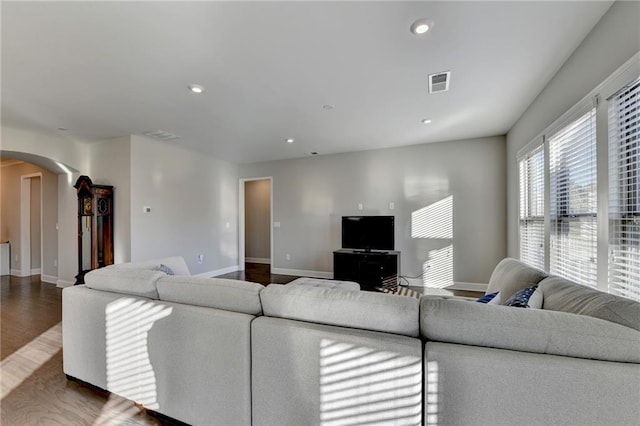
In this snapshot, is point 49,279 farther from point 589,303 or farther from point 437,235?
point 589,303

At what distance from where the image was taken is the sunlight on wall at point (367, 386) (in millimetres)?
1121

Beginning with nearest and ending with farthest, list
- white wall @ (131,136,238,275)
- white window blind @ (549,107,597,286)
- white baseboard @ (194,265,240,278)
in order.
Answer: white window blind @ (549,107,597,286)
white wall @ (131,136,238,275)
white baseboard @ (194,265,240,278)

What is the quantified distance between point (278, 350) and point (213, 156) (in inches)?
205

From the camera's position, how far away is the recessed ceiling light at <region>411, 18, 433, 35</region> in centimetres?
180

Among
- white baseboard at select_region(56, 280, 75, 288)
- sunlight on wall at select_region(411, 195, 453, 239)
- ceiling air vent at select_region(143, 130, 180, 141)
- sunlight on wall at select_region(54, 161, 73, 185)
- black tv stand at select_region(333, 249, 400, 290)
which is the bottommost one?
white baseboard at select_region(56, 280, 75, 288)

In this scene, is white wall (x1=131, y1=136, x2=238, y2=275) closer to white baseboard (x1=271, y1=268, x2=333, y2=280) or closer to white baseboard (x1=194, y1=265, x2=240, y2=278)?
white baseboard (x1=194, y1=265, x2=240, y2=278)

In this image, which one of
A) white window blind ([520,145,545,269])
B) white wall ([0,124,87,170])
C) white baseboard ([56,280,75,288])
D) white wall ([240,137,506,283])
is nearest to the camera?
white window blind ([520,145,545,269])

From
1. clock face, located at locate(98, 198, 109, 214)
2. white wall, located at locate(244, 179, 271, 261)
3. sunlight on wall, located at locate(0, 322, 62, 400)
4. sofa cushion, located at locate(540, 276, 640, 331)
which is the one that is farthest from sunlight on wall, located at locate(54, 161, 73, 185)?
sofa cushion, located at locate(540, 276, 640, 331)

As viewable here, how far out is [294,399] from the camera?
130cm

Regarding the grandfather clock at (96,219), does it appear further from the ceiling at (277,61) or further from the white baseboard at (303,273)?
the white baseboard at (303,273)

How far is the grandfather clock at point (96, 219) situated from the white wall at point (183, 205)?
44 centimetres

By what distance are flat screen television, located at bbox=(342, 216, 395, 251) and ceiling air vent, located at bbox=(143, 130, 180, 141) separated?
320 cm

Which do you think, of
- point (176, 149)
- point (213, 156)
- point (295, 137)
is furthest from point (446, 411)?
point (213, 156)

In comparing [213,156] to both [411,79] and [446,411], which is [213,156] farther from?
[446,411]
